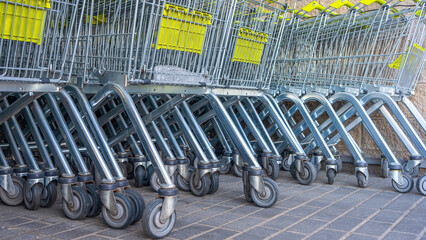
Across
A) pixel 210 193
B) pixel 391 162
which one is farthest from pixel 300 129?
pixel 210 193

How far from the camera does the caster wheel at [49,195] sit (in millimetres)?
3256

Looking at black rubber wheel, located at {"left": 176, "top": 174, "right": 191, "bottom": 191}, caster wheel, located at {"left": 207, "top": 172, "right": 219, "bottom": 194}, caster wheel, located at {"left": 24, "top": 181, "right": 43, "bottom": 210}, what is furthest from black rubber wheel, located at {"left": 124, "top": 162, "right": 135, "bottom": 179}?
caster wheel, located at {"left": 24, "top": 181, "right": 43, "bottom": 210}

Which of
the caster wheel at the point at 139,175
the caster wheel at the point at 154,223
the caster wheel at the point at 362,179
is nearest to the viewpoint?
the caster wheel at the point at 154,223

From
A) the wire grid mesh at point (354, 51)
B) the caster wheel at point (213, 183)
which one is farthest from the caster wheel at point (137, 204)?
the wire grid mesh at point (354, 51)

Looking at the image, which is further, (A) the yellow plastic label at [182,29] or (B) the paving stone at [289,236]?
(A) the yellow plastic label at [182,29]

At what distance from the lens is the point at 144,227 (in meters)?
2.68

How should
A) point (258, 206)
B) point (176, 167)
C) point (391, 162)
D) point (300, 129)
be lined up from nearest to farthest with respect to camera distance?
point (258, 206)
point (176, 167)
point (391, 162)
point (300, 129)

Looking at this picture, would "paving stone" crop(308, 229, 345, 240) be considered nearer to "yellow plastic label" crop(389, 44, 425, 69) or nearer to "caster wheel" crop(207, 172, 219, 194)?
"caster wheel" crop(207, 172, 219, 194)

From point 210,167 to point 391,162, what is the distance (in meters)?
1.61

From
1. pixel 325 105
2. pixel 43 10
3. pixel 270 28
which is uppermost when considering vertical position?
pixel 270 28

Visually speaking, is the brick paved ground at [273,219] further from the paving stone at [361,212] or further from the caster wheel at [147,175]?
the caster wheel at [147,175]

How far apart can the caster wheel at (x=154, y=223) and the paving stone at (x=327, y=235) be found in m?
0.84

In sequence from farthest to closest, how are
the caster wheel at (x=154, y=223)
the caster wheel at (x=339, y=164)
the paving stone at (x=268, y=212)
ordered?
the caster wheel at (x=339, y=164), the paving stone at (x=268, y=212), the caster wheel at (x=154, y=223)

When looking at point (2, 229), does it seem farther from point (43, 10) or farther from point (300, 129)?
point (300, 129)
